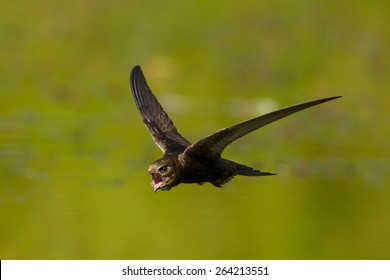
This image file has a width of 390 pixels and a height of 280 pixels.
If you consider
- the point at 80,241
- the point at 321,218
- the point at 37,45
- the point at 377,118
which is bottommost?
the point at 80,241

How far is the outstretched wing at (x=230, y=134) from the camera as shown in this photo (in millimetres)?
5023

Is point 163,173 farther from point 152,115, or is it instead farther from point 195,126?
point 195,126

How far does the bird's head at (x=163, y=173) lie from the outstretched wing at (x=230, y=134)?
9 cm

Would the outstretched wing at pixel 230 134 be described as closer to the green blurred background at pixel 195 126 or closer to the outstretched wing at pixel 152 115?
the outstretched wing at pixel 152 115

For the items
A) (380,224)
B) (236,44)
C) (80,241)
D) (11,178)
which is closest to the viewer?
(80,241)

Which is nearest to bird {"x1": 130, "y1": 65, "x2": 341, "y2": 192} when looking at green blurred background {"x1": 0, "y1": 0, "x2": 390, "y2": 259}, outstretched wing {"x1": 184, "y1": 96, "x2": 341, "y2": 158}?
outstretched wing {"x1": 184, "y1": 96, "x2": 341, "y2": 158}

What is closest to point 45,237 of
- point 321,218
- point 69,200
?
point 69,200

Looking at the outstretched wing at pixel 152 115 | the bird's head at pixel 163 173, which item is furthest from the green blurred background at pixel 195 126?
the bird's head at pixel 163 173

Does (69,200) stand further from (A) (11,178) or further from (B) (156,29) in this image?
(B) (156,29)

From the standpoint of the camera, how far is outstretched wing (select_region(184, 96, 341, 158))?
16.5 ft

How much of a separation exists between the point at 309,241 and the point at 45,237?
4.50 ft

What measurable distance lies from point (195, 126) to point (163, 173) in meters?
3.83

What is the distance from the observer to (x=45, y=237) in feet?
21.2

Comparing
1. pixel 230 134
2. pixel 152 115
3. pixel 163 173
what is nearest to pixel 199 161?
pixel 163 173
